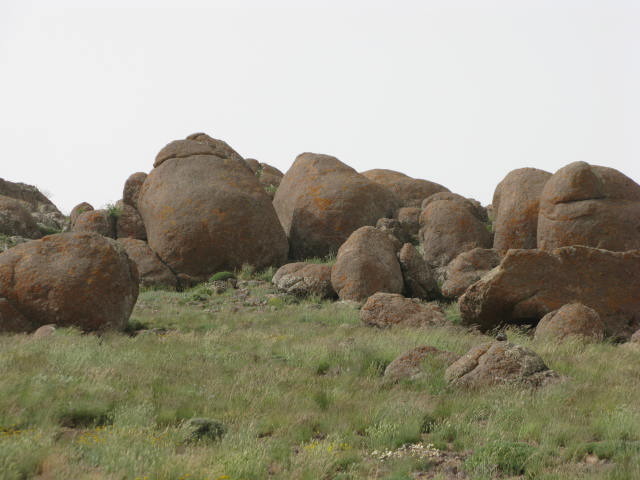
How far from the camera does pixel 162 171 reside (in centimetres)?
2439

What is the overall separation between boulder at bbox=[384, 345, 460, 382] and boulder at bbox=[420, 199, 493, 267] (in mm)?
12314

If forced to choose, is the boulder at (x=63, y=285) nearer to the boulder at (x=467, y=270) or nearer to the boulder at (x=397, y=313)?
the boulder at (x=397, y=313)

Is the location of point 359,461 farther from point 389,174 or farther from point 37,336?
point 389,174

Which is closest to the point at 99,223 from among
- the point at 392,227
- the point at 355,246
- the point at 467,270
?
the point at 355,246

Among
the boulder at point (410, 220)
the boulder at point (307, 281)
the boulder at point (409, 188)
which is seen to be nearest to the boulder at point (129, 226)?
the boulder at point (307, 281)

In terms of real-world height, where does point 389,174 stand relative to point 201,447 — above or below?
above

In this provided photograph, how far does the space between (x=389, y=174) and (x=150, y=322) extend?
1614 centimetres

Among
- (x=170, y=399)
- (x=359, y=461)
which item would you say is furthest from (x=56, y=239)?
(x=359, y=461)

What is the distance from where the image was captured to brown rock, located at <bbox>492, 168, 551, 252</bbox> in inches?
880

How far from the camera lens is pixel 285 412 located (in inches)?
336

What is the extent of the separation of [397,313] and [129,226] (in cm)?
1203

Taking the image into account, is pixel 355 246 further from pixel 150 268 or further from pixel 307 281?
pixel 150 268

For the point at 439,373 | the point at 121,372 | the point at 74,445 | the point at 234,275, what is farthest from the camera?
the point at 234,275

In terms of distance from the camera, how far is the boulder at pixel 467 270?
65.9ft
